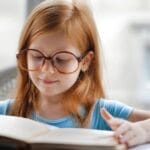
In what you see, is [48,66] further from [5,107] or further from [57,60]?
[5,107]

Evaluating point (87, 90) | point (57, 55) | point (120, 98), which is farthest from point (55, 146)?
point (120, 98)

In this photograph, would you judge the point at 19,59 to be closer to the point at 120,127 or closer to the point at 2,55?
the point at 120,127

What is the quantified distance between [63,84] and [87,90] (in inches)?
4.7

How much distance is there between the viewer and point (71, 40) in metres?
0.95

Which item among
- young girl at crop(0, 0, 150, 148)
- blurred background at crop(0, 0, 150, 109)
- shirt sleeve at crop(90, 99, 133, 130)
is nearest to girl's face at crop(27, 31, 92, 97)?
young girl at crop(0, 0, 150, 148)

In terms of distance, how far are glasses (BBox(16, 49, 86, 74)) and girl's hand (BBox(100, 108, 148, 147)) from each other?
156 mm

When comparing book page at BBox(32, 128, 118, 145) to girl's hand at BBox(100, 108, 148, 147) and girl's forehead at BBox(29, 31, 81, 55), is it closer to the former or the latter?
girl's hand at BBox(100, 108, 148, 147)

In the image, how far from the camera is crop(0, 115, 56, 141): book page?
Result: 2.25 ft

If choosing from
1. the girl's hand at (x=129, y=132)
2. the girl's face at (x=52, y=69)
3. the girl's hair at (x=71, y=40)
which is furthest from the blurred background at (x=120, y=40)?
the girl's hand at (x=129, y=132)

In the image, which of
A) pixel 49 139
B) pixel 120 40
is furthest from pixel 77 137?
pixel 120 40

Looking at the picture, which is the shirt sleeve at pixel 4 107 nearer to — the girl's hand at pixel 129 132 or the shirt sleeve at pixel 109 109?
the shirt sleeve at pixel 109 109

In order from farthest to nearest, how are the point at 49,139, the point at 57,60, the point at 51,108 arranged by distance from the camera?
the point at 51,108 → the point at 57,60 → the point at 49,139

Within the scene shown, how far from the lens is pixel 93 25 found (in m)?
1.02

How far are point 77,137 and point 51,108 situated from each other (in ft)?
1.08
